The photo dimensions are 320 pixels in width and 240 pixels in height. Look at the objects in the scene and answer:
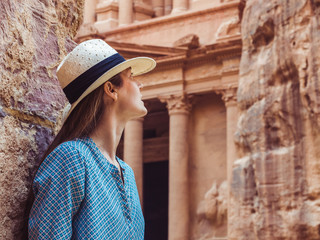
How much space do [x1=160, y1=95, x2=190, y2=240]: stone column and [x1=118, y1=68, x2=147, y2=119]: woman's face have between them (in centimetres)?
2460

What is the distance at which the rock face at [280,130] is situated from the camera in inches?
420

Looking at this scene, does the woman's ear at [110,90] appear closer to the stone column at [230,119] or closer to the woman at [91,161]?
the woman at [91,161]

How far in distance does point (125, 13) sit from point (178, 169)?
13662 millimetres

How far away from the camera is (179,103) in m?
28.9

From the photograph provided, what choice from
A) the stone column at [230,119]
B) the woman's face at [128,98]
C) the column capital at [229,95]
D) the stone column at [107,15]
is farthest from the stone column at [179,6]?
the woman's face at [128,98]

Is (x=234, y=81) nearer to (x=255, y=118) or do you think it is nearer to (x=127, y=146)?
(x=127, y=146)

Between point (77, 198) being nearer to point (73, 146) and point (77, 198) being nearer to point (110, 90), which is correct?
point (73, 146)

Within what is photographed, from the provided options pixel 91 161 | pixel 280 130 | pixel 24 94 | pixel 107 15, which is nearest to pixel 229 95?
pixel 107 15

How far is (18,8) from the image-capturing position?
2594 mm

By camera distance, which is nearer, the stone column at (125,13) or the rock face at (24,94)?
the rock face at (24,94)

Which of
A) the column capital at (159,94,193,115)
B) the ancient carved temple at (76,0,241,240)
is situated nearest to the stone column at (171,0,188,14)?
the ancient carved temple at (76,0,241,240)

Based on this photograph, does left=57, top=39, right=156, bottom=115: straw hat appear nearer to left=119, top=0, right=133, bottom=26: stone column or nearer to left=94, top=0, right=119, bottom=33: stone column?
left=119, top=0, right=133, bottom=26: stone column

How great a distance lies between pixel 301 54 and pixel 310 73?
47cm

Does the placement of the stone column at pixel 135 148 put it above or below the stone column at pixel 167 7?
below
